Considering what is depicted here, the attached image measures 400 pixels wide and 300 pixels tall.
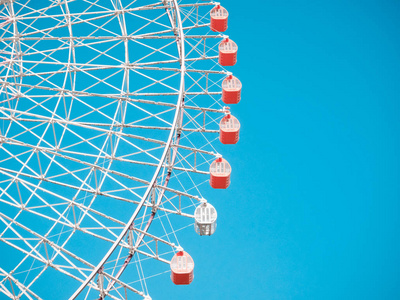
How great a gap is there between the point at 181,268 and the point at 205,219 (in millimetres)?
2003

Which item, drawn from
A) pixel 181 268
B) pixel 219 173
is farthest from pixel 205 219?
pixel 219 173

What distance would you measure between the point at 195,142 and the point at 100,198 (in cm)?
605

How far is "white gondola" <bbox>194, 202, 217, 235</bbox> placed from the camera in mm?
21906

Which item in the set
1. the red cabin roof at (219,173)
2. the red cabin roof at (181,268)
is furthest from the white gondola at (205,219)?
the red cabin roof at (219,173)

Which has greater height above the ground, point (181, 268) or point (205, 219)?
point (205, 219)

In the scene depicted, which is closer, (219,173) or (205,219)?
(205,219)

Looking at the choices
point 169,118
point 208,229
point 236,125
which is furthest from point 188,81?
point 208,229

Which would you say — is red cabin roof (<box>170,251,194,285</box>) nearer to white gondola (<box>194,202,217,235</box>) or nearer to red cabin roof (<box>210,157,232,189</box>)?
white gondola (<box>194,202,217,235</box>)

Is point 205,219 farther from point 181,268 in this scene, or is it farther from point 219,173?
point 219,173

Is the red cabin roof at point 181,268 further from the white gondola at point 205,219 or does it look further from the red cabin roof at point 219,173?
the red cabin roof at point 219,173

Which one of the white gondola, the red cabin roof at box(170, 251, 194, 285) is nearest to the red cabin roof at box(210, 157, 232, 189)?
the white gondola

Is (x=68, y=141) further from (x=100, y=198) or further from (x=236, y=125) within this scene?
(x=236, y=125)

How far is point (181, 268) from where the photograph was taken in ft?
68.0

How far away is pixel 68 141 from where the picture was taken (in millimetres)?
37844
